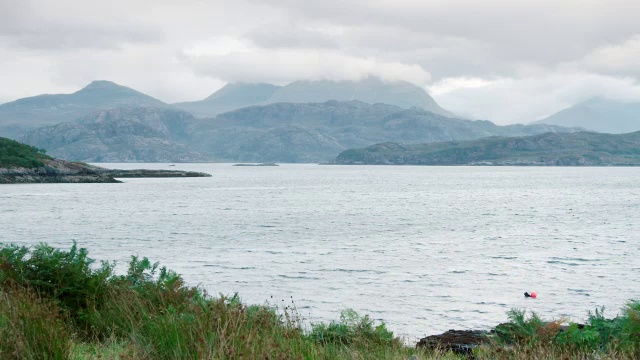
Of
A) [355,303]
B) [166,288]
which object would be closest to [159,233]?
[355,303]

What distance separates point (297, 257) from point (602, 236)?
3245cm

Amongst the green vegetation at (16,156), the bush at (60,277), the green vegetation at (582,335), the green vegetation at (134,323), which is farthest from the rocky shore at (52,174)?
the green vegetation at (582,335)

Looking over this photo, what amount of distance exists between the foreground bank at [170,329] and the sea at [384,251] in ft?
19.1

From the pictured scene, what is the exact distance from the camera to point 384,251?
2057 inches

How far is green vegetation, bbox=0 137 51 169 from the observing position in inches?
6329

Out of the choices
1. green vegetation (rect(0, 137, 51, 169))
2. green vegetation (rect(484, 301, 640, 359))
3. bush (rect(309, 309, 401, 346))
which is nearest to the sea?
bush (rect(309, 309, 401, 346))

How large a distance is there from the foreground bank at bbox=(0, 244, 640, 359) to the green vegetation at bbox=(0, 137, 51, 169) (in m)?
161

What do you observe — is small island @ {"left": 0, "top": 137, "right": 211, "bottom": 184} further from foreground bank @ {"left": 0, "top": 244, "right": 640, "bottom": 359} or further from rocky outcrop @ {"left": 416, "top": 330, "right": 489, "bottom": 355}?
rocky outcrop @ {"left": 416, "top": 330, "right": 489, "bottom": 355}

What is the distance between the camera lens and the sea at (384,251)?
105 ft

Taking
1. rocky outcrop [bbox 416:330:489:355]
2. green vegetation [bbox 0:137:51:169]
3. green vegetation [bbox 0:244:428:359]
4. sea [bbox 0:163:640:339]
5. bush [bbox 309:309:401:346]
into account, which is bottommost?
sea [bbox 0:163:640:339]

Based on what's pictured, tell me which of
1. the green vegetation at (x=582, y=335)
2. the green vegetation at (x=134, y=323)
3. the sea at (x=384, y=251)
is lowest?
the sea at (x=384, y=251)

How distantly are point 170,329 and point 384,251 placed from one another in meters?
43.0

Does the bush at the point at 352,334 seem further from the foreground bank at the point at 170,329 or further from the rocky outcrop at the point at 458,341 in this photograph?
the rocky outcrop at the point at 458,341

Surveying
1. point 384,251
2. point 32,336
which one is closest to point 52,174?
point 384,251
